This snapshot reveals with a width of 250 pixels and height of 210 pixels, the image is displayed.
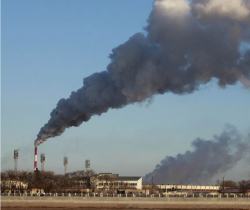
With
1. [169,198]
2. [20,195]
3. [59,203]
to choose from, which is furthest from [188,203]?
[20,195]

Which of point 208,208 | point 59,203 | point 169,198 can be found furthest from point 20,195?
point 208,208

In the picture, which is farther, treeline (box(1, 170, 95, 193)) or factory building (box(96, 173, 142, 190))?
factory building (box(96, 173, 142, 190))

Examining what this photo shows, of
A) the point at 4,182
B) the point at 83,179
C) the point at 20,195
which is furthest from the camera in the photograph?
the point at 83,179

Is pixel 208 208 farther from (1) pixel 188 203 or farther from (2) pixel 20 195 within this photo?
(2) pixel 20 195

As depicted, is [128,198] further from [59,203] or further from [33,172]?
[33,172]

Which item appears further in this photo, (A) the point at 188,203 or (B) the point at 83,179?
(B) the point at 83,179

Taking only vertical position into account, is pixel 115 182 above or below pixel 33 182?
below

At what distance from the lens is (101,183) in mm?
187125

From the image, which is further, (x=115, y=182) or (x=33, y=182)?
(x=115, y=182)

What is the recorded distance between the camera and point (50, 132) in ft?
323

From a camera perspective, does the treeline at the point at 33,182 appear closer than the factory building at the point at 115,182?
Yes

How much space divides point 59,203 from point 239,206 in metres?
33.6

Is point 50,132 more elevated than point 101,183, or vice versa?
point 50,132

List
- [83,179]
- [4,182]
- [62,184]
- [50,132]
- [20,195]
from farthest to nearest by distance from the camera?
[83,179] < [62,184] < [4,182] < [20,195] < [50,132]
